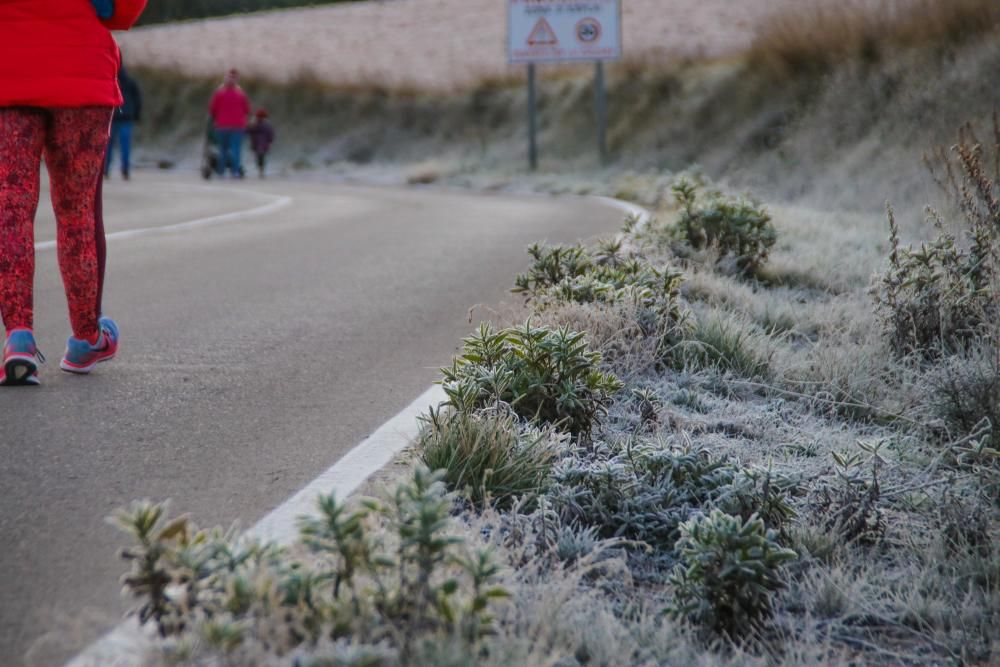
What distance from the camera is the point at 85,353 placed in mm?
4961

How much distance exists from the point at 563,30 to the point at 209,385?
21.7 metres

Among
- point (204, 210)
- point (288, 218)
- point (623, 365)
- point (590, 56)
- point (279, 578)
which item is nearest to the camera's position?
point (279, 578)

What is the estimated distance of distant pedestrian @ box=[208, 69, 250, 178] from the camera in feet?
78.2

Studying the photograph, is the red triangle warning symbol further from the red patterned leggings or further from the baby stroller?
the red patterned leggings

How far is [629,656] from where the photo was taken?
237cm

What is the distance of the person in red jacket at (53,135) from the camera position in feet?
15.0

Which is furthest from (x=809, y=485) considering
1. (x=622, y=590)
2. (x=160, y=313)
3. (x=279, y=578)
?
(x=160, y=313)

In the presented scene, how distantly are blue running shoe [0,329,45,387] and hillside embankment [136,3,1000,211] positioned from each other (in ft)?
20.2

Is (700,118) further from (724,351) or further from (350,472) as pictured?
(350,472)

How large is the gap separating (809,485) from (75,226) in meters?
3.07

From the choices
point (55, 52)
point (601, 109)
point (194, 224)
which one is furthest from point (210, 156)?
point (55, 52)

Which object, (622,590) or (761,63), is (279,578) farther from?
(761,63)

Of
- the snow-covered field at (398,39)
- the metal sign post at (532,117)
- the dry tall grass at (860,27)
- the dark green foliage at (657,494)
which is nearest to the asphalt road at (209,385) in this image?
the dark green foliage at (657,494)

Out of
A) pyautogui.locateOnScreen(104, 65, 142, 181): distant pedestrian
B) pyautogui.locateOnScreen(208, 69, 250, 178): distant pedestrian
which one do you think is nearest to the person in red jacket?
pyautogui.locateOnScreen(104, 65, 142, 181): distant pedestrian
